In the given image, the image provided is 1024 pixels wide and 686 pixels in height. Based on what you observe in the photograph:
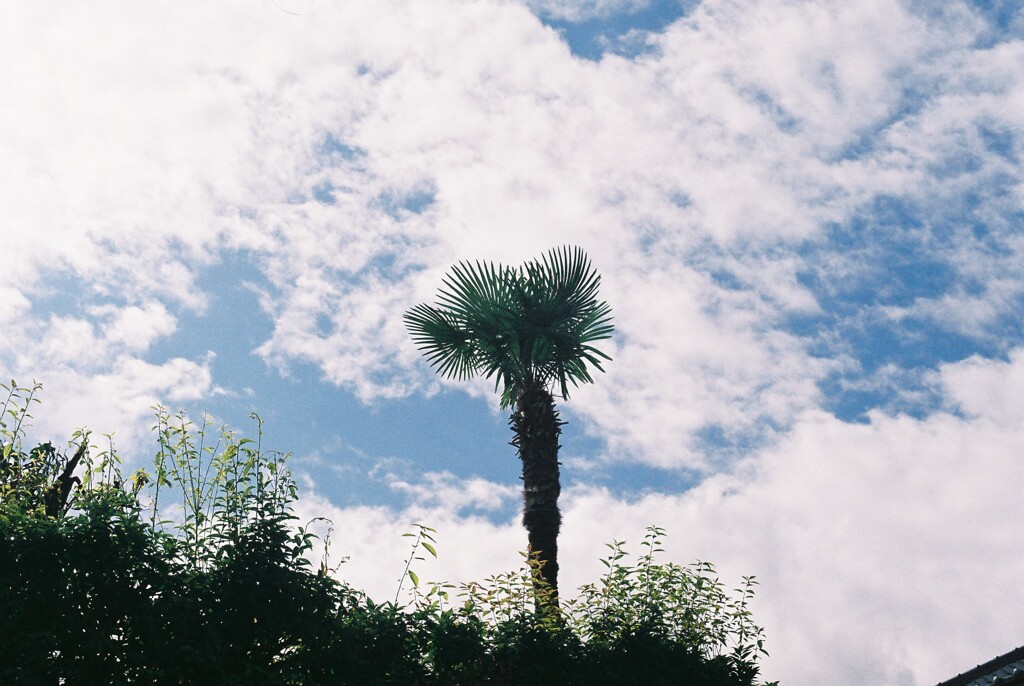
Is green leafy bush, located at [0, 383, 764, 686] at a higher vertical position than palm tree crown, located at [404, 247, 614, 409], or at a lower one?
→ lower

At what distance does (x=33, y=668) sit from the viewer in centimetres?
999

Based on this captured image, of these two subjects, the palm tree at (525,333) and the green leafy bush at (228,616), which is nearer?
the green leafy bush at (228,616)

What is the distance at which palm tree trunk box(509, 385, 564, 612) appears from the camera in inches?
784

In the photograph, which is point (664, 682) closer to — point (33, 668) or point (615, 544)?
point (615, 544)

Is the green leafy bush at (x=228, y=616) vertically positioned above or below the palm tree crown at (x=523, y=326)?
below

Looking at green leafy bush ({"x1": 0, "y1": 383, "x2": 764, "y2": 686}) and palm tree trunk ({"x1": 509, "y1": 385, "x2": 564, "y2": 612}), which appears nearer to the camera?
green leafy bush ({"x1": 0, "y1": 383, "x2": 764, "y2": 686})

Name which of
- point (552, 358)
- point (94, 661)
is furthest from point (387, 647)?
point (552, 358)

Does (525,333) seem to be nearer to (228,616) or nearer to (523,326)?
(523,326)

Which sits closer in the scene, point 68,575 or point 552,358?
point 68,575

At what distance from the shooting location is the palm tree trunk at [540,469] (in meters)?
19.9

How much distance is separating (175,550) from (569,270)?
1487 cm

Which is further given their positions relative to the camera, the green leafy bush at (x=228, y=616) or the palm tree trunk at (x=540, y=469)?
the palm tree trunk at (x=540, y=469)

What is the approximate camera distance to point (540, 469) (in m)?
20.8

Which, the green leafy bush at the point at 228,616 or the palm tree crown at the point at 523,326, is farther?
the palm tree crown at the point at 523,326
